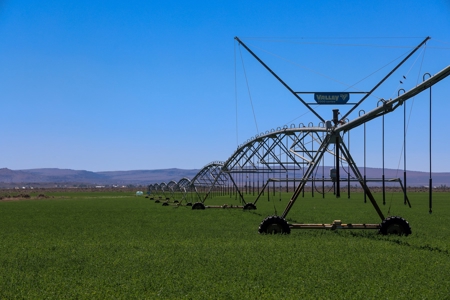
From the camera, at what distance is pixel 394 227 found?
24609 millimetres

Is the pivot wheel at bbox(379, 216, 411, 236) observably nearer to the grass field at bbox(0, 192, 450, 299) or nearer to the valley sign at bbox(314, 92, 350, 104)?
the grass field at bbox(0, 192, 450, 299)

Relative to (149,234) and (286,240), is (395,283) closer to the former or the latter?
(286,240)

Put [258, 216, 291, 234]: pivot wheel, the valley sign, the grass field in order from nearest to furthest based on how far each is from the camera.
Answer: the grass field
the valley sign
[258, 216, 291, 234]: pivot wheel

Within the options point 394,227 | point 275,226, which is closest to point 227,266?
point 275,226

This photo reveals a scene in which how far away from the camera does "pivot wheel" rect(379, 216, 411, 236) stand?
24469 millimetres

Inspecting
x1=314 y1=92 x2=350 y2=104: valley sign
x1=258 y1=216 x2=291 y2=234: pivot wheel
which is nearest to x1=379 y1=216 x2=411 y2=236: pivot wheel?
x1=258 y1=216 x2=291 y2=234: pivot wheel

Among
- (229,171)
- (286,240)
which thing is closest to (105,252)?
(286,240)

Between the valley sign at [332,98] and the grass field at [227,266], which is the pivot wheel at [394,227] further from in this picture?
the valley sign at [332,98]

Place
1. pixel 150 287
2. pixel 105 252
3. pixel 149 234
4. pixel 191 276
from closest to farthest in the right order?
1. pixel 150 287
2. pixel 191 276
3. pixel 105 252
4. pixel 149 234

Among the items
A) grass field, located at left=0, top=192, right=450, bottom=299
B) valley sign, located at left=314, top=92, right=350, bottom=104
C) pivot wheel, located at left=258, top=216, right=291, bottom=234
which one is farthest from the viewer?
pivot wheel, located at left=258, top=216, right=291, bottom=234

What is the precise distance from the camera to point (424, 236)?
24688mm

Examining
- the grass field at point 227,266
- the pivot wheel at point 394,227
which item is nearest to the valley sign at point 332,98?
the pivot wheel at point 394,227

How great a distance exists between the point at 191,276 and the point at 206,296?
2.43 meters

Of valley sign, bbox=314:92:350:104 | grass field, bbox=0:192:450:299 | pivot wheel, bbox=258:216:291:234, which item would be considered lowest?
grass field, bbox=0:192:450:299
